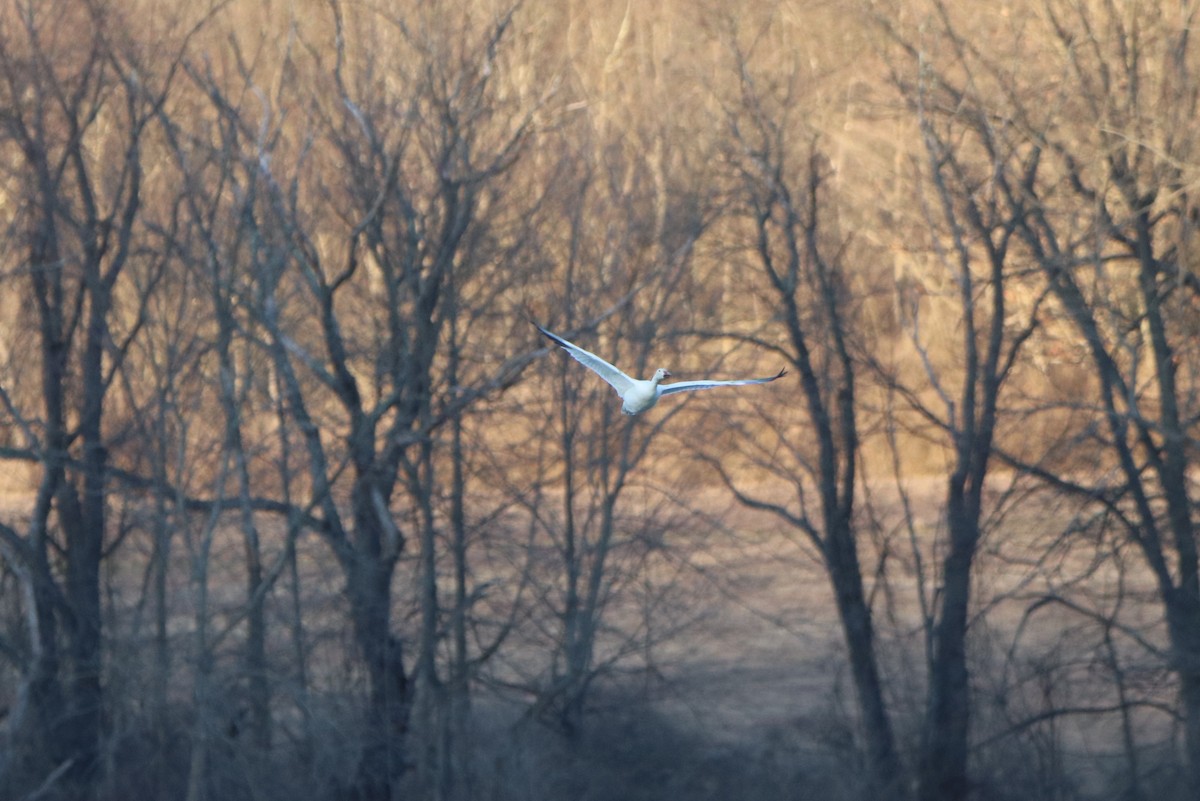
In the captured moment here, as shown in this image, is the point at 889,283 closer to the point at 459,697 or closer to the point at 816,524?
the point at 816,524

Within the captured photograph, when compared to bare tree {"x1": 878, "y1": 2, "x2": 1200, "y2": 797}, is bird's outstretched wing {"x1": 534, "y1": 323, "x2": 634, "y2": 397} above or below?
below

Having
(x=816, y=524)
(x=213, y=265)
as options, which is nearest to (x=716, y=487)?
(x=816, y=524)

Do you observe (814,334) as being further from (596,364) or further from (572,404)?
(596,364)

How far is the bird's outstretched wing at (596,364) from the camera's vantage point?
6703mm

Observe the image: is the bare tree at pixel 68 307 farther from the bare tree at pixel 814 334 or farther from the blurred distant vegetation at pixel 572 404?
the bare tree at pixel 814 334

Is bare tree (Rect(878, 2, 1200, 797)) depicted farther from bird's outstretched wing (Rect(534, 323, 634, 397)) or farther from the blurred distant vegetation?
bird's outstretched wing (Rect(534, 323, 634, 397))

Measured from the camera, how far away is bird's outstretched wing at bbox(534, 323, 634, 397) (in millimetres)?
6703

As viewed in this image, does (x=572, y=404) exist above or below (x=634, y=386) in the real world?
above

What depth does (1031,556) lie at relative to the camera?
13703 millimetres

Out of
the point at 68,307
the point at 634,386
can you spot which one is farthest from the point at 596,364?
the point at 68,307

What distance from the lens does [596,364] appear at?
6949mm

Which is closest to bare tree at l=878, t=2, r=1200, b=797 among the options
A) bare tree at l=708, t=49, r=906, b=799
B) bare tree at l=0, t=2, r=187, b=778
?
bare tree at l=708, t=49, r=906, b=799

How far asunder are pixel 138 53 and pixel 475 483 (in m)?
5.21

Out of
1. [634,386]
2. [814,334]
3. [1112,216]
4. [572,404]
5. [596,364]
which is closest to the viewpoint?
[596,364]
